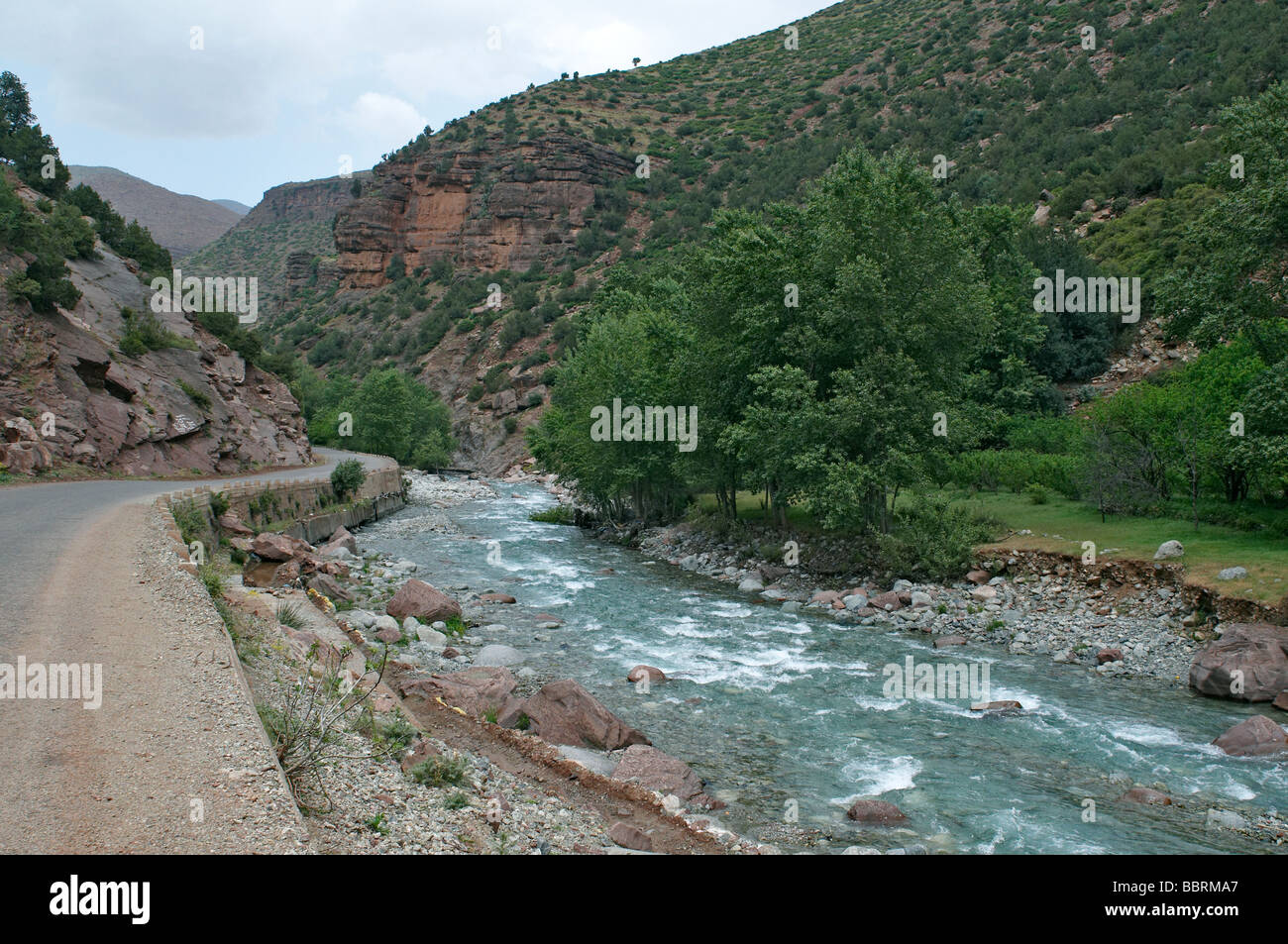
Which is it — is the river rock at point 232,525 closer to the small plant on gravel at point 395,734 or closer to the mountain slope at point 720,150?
the small plant on gravel at point 395,734

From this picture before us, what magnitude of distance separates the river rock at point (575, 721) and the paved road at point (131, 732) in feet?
14.1

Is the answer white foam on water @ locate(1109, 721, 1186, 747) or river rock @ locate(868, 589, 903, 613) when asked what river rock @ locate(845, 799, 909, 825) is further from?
river rock @ locate(868, 589, 903, 613)

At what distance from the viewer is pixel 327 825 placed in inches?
261

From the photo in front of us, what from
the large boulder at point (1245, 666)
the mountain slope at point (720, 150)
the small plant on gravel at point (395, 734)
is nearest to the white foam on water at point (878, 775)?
the small plant on gravel at point (395, 734)

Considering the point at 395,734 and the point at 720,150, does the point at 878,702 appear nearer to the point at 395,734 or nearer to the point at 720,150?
the point at 395,734

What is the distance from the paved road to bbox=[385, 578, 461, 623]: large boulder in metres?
5.81

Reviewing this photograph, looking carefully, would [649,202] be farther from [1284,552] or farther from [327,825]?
[327,825]

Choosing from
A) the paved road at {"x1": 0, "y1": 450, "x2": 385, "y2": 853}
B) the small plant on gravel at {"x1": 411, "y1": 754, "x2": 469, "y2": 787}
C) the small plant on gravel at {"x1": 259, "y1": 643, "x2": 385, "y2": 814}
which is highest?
the paved road at {"x1": 0, "y1": 450, "x2": 385, "y2": 853}

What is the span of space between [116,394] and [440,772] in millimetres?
33836

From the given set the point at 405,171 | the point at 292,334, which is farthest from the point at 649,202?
the point at 292,334

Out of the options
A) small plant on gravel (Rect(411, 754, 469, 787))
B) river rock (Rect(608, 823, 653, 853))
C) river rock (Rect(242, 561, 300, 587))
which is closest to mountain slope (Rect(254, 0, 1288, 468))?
river rock (Rect(242, 561, 300, 587))

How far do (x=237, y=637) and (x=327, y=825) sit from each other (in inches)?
229

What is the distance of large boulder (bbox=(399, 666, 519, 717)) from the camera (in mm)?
12188

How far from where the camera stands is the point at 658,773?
1007cm
